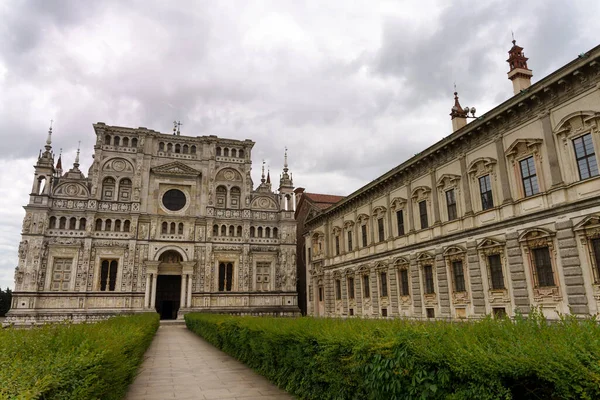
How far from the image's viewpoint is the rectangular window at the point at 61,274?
Answer: 38.8 meters

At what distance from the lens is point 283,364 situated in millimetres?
10070

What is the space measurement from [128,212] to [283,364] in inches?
1467

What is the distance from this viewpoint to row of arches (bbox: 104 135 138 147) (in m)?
44.1

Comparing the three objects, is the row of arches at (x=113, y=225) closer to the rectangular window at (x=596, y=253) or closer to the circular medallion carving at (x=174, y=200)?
the circular medallion carving at (x=174, y=200)

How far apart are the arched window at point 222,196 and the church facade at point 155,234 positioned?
0.12 meters

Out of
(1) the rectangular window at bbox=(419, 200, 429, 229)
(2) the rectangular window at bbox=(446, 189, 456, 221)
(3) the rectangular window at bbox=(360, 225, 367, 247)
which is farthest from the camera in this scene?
(3) the rectangular window at bbox=(360, 225, 367, 247)

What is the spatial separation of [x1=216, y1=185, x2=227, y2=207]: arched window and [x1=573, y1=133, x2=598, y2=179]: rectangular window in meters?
37.2

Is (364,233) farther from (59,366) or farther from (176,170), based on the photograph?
(59,366)

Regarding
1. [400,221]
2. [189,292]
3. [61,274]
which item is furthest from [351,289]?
[61,274]

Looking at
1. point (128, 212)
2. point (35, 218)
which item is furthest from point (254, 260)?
point (35, 218)

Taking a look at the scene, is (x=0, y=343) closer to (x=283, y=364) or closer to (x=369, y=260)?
(x=283, y=364)

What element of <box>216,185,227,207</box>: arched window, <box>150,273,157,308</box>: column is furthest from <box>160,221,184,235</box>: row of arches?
<box>216,185,227,207</box>: arched window

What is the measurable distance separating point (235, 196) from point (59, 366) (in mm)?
42807

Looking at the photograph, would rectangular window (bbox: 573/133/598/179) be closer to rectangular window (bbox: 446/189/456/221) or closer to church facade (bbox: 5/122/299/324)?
rectangular window (bbox: 446/189/456/221)
